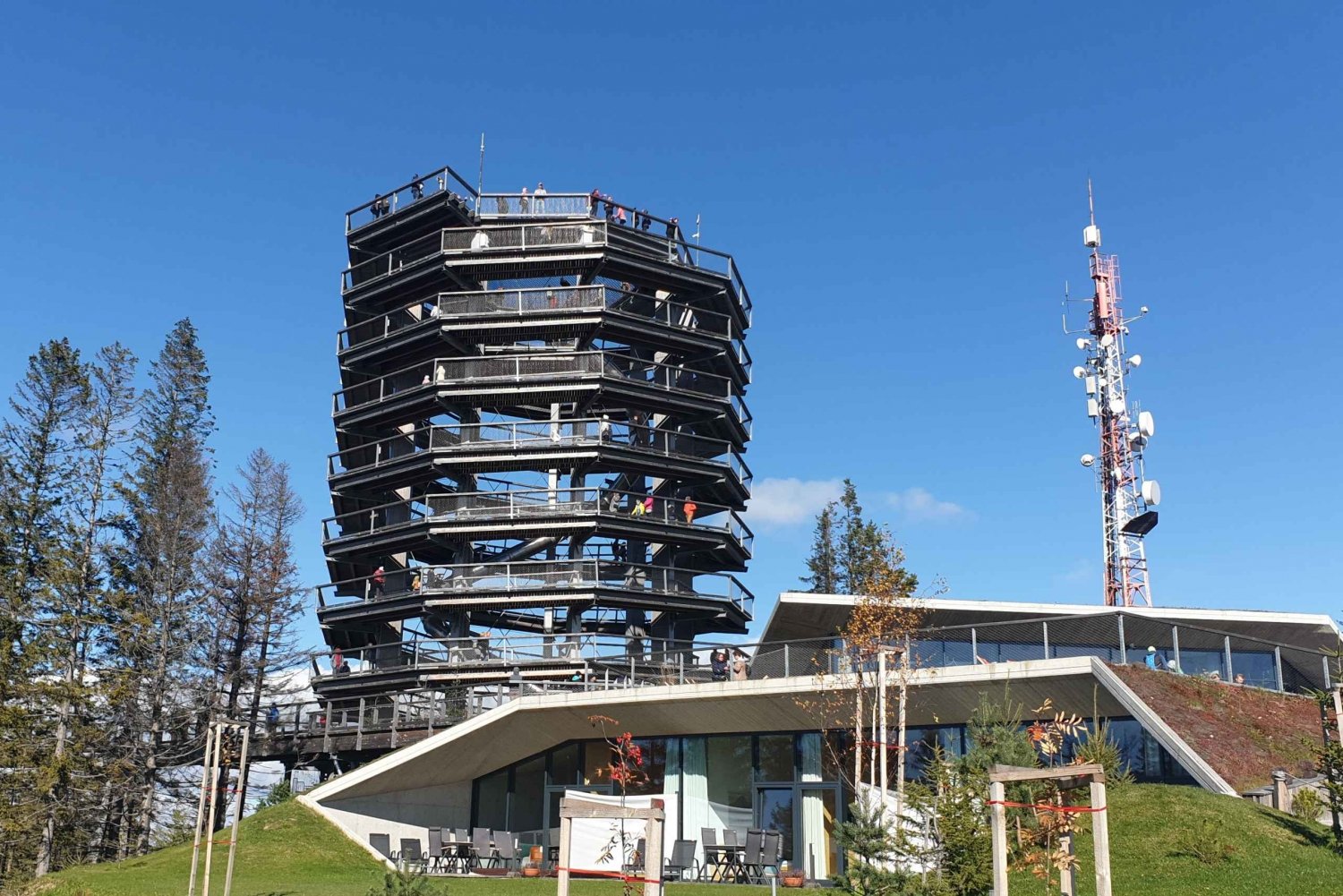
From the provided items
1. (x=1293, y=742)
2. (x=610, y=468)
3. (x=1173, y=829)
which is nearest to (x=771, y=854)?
(x=1173, y=829)

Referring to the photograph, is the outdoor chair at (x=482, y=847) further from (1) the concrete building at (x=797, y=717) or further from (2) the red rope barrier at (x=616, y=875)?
(2) the red rope barrier at (x=616, y=875)

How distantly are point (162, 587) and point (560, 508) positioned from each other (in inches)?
671

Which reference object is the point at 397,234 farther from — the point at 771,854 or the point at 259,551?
the point at 771,854

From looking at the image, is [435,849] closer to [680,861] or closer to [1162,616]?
[680,861]

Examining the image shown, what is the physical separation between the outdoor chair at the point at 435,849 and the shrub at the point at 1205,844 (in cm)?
1692

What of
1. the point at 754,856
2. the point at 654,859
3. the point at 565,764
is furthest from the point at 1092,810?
the point at 565,764

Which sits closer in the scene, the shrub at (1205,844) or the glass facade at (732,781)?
the shrub at (1205,844)

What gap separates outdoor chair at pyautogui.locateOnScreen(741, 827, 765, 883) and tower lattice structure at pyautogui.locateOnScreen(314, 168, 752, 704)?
12103 millimetres

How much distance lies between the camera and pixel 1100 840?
14.6m

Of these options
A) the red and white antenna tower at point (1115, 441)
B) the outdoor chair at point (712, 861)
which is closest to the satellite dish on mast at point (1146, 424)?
the red and white antenna tower at point (1115, 441)

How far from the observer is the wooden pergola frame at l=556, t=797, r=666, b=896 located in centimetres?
1494

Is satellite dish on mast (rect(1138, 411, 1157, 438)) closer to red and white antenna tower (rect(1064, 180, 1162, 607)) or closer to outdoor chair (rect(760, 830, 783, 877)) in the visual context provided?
red and white antenna tower (rect(1064, 180, 1162, 607))

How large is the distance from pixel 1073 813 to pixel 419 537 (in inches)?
1201

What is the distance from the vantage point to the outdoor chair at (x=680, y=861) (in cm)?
2802
